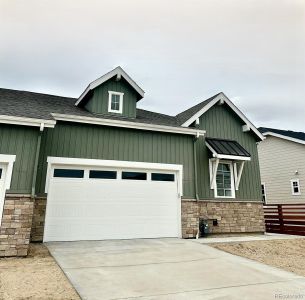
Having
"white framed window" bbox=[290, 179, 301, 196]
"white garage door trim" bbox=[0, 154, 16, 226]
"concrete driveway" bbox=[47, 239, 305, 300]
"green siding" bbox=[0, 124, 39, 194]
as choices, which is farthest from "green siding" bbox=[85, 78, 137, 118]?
"white framed window" bbox=[290, 179, 301, 196]

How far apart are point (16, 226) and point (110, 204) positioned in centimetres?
339

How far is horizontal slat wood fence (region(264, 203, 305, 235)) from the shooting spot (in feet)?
40.8

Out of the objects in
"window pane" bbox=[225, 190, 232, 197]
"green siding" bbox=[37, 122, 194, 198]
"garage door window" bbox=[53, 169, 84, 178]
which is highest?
"green siding" bbox=[37, 122, 194, 198]

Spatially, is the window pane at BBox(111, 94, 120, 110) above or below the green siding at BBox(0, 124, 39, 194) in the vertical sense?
above

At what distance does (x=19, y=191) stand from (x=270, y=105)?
3352 cm

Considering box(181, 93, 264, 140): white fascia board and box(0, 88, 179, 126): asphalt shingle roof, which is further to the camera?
box(181, 93, 264, 140): white fascia board

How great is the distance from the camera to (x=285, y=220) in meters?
13.1

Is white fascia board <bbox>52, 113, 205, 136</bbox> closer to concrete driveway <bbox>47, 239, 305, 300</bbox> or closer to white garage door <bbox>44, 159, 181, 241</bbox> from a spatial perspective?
white garage door <bbox>44, 159, 181, 241</bbox>

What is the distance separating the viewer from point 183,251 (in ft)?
25.4

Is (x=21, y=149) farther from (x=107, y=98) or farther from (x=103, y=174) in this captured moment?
(x=107, y=98)

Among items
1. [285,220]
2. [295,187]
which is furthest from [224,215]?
[295,187]

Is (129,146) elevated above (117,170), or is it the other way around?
(129,146)

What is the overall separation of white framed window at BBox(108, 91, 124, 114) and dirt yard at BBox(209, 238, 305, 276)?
22.6 feet

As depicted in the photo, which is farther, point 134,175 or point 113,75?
point 113,75
